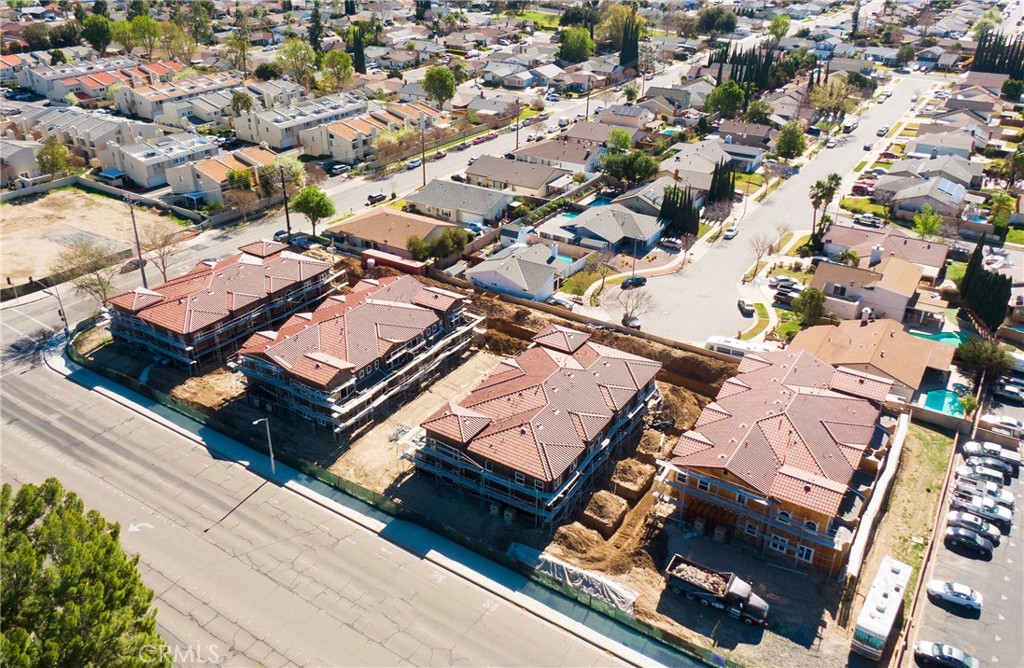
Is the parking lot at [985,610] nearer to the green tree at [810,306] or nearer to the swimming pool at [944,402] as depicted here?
the swimming pool at [944,402]

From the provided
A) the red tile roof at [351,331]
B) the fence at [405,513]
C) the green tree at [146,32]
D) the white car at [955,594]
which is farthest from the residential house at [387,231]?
the green tree at [146,32]

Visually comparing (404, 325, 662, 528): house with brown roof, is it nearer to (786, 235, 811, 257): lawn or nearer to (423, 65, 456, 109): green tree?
(786, 235, 811, 257): lawn

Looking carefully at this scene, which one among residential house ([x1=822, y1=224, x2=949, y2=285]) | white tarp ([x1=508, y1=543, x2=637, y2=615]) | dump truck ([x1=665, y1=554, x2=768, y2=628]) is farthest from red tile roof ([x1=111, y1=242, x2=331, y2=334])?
residential house ([x1=822, y1=224, x2=949, y2=285])

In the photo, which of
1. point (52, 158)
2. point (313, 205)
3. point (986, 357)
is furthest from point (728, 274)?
point (52, 158)

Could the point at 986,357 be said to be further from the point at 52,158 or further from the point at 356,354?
the point at 52,158

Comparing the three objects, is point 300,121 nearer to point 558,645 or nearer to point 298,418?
point 298,418

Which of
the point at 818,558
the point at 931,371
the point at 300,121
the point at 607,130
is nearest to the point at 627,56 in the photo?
the point at 607,130
